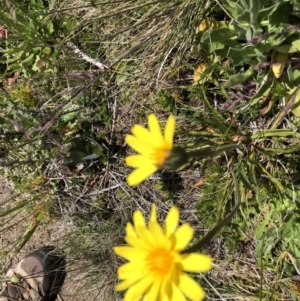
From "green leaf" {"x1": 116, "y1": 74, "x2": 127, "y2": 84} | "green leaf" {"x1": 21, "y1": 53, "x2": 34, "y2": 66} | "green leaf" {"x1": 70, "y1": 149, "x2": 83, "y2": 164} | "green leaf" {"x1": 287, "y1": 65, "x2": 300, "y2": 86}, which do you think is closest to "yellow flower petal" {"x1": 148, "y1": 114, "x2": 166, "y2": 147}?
"green leaf" {"x1": 287, "y1": 65, "x2": 300, "y2": 86}

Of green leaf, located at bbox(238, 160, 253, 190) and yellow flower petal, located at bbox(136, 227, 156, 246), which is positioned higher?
green leaf, located at bbox(238, 160, 253, 190)

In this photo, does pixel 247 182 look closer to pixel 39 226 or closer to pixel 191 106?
pixel 191 106

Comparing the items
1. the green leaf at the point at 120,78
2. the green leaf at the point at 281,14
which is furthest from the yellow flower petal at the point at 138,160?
the green leaf at the point at 120,78

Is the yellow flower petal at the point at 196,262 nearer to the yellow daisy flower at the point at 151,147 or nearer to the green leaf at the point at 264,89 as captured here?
the yellow daisy flower at the point at 151,147

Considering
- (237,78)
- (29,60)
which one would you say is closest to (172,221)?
(237,78)

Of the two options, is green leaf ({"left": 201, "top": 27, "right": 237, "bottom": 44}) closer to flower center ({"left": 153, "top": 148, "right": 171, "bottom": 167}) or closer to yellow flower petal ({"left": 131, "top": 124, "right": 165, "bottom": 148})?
yellow flower petal ({"left": 131, "top": 124, "right": 165, "bottom": 148})

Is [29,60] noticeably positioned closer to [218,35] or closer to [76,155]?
[76,155]

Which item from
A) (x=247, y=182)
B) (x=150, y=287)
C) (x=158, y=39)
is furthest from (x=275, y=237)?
(x=158, y=39)
